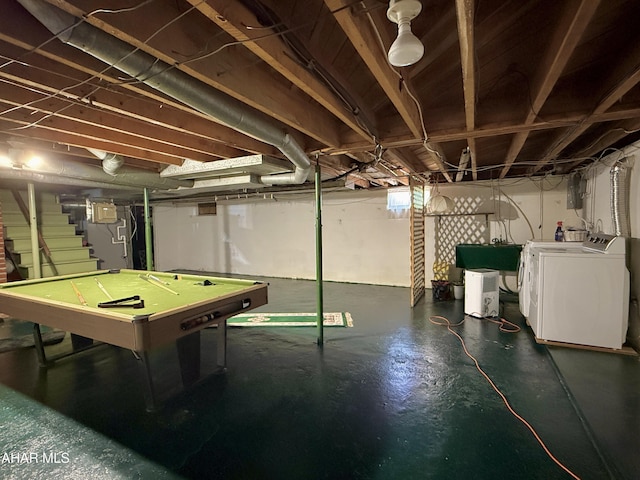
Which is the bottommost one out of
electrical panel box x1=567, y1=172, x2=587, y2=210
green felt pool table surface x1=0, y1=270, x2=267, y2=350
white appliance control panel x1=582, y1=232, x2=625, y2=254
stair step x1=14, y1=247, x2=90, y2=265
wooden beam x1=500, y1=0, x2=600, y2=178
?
green felt pool table surface x1=0, y1=270, x2=267, y2=350

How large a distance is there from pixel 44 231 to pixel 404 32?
7.33 metres

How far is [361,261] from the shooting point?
6.85 m

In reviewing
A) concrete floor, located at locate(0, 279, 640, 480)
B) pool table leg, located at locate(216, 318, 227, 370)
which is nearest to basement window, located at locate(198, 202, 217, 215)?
concrete floor, located at locate(0, 279, 640, 480)

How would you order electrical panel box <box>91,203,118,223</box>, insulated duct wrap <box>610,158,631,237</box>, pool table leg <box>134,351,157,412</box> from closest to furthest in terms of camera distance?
pool table leg <box>134,351,157,412</box> < insulated duct wrap <box>610,158,631,237</box> < electrical panel box <box>91,203,118,223</box>

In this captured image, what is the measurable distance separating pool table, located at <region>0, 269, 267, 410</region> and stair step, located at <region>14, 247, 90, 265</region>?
9.75ft

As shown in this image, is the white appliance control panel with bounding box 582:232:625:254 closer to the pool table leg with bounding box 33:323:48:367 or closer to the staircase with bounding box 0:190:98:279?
the pool table leg with bounding box 33:323:48:367

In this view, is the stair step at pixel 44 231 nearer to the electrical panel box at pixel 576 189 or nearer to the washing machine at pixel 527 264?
the washing machine at pixel 527 264

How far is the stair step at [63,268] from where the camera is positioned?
5473 millimetres

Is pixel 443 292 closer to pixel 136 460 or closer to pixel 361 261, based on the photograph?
pixel 361 261

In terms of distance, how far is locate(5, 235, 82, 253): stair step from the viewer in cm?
540

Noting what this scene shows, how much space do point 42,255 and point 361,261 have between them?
624 cm

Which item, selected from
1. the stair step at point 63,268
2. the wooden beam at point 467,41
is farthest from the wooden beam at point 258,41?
the stair step at point 63,268

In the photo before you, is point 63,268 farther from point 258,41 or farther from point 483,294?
point 483,294

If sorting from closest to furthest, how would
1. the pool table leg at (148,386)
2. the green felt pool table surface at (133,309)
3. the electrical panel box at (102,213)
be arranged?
Answer: the green felt pool table surface at (133,309) → the pool table leg at (148,386) → the electrical panel box at (102,213)
